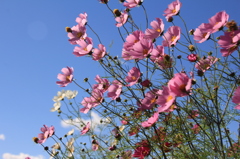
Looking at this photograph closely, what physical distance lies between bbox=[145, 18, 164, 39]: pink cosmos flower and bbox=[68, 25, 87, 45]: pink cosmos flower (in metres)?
0.32

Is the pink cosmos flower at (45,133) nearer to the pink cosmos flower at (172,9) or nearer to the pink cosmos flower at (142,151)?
the pink cosmos flower at (142,151)

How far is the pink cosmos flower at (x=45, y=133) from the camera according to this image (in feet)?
5.58

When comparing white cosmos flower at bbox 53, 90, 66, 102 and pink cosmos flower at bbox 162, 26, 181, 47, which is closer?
pink cosmos flower at bbox 162, 26, 181, 47

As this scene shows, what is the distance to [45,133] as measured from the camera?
Result: 1.73m

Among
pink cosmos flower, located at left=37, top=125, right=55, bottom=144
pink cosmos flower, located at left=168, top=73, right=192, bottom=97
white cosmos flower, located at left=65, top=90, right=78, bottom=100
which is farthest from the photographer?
white cosmos flower, located at left=65, top=90, right=78, bottom=100

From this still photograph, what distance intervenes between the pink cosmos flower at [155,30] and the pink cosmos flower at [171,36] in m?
0.03

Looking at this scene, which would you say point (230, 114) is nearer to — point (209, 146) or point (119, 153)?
point (209, 146)

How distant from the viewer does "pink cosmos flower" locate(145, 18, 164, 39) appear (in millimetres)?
998

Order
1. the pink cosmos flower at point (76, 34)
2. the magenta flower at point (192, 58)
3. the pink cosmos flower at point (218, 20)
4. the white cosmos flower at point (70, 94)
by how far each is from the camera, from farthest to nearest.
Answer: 1. the white cosmos flower at point (70, 94)
2. the pink cosmos flower at point (76, 34)
3. the magenta flower at point (192, 58)
4. the pink cosmos flower at point (218, 20)

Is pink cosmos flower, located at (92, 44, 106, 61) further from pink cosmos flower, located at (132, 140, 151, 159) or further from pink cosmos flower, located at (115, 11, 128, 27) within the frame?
pink cosmos flower, located at (132, 140, 151, 159)

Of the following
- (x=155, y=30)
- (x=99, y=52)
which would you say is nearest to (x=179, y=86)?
(x=155, y=30)

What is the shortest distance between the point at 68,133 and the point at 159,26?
4.34 ft

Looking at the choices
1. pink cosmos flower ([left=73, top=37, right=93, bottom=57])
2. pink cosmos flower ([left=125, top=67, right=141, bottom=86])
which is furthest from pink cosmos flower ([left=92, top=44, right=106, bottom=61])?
pink cosmos flower ([left=125, top=67, right=141, bottom=86])

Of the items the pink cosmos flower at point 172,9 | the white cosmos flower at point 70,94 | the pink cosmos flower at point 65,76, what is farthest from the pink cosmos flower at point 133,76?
the white cosmos flower at point 70,94
